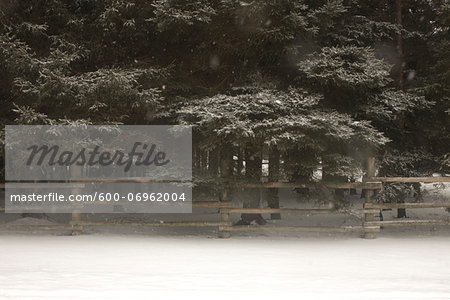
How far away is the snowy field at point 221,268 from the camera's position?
5.70 m

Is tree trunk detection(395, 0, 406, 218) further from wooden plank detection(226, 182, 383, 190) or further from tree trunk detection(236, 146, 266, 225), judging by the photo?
tree trunk detection(236, 146, 266, 225)

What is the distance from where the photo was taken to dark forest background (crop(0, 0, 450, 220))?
10133 mm

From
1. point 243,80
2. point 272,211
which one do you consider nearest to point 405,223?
point 272,211

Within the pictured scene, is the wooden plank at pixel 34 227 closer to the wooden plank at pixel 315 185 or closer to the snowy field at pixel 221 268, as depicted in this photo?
the snowy field at pixel 221 268

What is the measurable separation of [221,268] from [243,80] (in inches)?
219

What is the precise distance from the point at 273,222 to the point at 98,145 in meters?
6.81

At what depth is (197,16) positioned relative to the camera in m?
10.5

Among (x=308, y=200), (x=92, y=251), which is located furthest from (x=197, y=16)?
(x=92, y=251)

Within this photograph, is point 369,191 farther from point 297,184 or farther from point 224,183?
point 224,183

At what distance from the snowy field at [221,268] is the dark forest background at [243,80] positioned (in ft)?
5.99

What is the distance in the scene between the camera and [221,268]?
7.28 meters

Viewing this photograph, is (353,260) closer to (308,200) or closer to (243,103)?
(308,200)

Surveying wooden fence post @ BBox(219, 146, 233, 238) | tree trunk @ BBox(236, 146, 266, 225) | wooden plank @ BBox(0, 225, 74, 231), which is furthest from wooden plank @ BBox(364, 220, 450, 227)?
wooden plank @ BBox(0, 225, 74, 231)

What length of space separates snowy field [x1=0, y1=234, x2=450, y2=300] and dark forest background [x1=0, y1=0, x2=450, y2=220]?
1.83 metres
